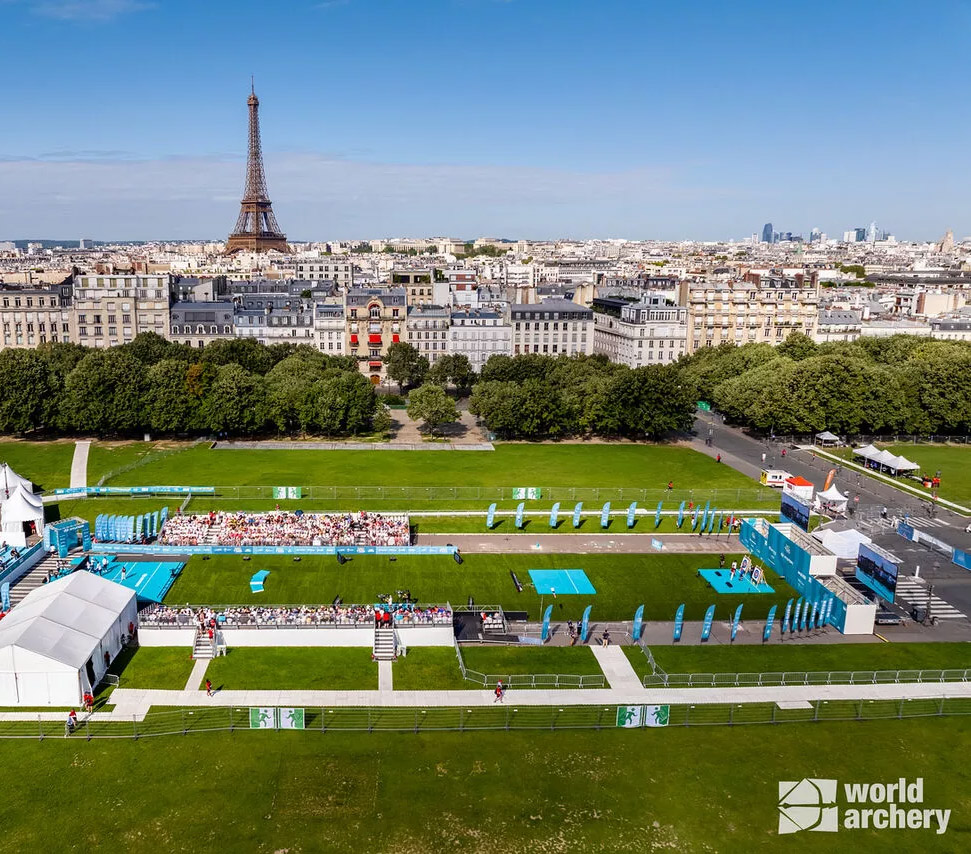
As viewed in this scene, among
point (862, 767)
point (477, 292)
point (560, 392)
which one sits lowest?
point (862, 767)

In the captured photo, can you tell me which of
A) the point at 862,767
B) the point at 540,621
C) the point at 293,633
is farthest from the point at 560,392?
the point at 862,767

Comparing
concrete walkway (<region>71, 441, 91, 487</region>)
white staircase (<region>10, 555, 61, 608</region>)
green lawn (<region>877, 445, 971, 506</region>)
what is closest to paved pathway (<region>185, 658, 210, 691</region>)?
white staircase (<region>10, 555, 61, 608</region>)

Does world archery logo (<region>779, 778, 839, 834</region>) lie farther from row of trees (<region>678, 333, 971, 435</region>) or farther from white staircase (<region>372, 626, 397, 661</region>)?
row of trees (<region>678, 333, 971, 435</region>)

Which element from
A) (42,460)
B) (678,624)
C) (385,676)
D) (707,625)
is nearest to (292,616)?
(385,676)

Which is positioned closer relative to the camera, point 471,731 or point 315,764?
point 315,764

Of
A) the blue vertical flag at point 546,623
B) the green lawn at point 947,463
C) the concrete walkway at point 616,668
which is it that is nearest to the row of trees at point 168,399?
the blue vertical flag at point 546,623

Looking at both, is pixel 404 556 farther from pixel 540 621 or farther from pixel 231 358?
pixel 231 358

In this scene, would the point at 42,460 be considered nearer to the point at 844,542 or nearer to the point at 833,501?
the point at 844,542

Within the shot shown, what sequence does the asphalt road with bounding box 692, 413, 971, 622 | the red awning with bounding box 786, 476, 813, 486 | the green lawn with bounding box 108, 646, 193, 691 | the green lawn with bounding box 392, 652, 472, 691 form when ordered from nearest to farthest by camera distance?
the green lawn with bounding box 108, 646, 193, 691 → the green lawn with bounding box 392, 652, 472, 691 → the asphalt road with bounding box 692, 413, 971, 622 → the red awning with bounding box 786, 476, 813, 486
